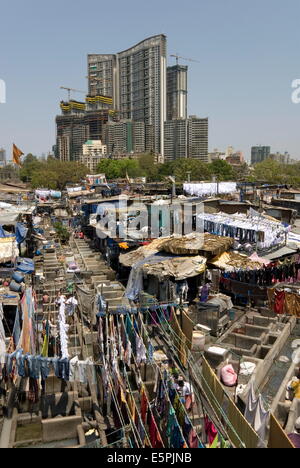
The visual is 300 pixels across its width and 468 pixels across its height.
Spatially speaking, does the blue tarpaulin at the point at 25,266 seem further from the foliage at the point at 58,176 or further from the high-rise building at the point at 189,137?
the high-rise building at the point at 189,137

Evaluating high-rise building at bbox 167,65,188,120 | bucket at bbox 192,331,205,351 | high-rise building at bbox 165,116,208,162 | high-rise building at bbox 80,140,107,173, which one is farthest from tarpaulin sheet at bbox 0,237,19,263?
high-rise building at bbox 167,65,188,120

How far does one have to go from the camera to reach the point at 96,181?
206 ft

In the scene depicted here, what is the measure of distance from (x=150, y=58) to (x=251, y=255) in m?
138

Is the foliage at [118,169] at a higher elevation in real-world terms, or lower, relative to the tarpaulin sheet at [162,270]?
higher

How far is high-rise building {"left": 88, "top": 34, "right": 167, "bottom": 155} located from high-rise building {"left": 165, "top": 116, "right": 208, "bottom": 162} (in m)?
5.24

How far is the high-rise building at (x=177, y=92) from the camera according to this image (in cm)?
15962

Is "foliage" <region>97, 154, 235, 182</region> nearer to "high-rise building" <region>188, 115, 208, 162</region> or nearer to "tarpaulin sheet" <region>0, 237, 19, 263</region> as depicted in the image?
"high-rise building" <region>188, 115, 208, 162</region>

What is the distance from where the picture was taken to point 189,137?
136000 mm

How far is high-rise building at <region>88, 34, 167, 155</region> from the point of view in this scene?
457ft

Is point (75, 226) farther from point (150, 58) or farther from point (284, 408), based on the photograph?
point (150, 58)

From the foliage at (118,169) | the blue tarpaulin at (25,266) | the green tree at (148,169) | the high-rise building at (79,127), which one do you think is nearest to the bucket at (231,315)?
the blue tarpaulin at (25,266)

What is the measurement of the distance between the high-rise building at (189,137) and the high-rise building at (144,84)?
17.2 feet

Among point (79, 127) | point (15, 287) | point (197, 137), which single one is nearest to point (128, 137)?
point (197, 137)
